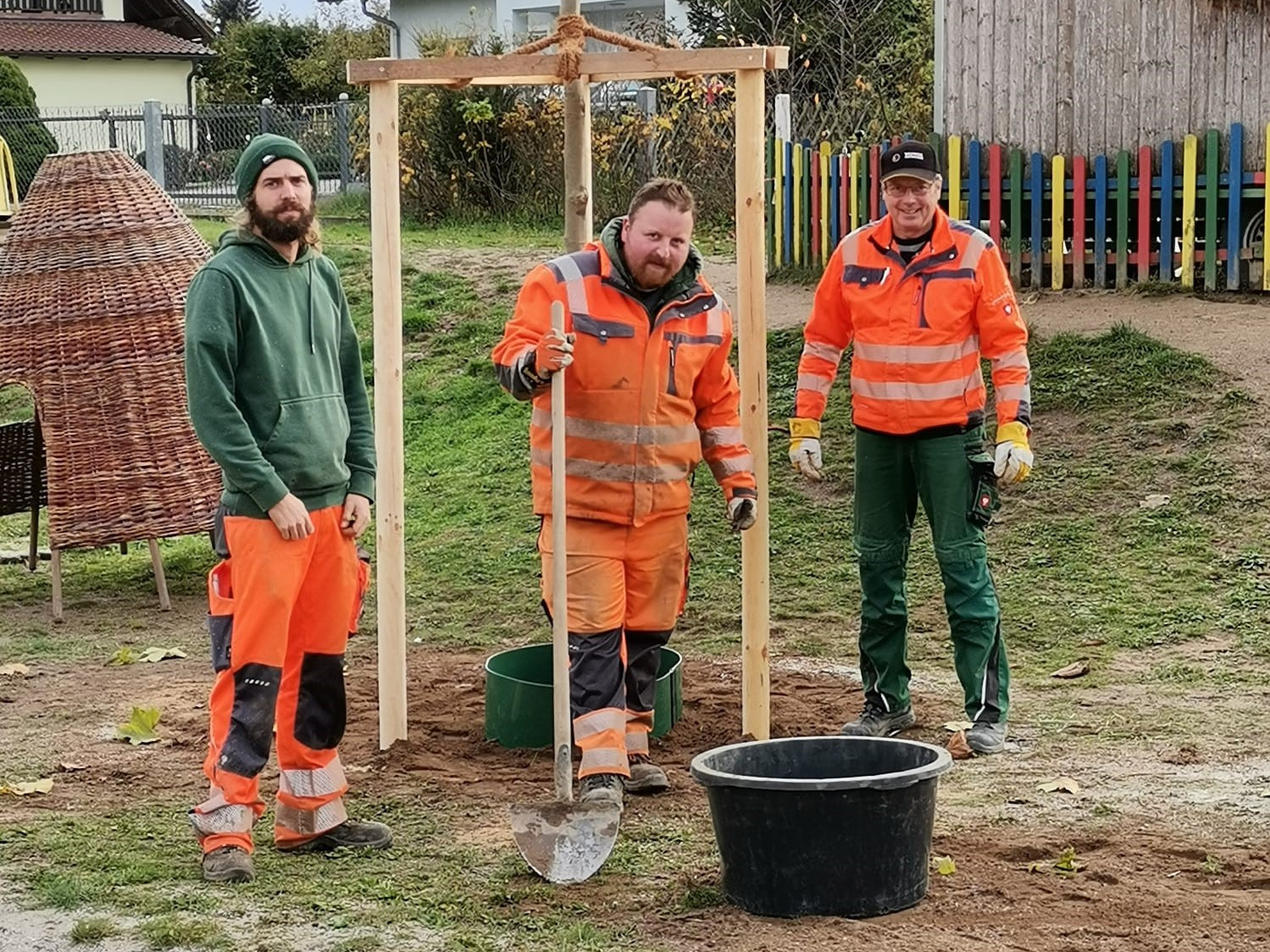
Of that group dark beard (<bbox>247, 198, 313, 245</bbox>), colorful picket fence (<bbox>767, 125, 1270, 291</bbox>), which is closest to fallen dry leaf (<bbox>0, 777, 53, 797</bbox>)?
dark beard (<bbox>247, 198, 313, 245</bbox>)

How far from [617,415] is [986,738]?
1759 millimetres

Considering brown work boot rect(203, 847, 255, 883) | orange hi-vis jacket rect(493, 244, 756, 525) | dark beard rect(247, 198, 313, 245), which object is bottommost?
brown work boot rect(203, 847, 255, 883)

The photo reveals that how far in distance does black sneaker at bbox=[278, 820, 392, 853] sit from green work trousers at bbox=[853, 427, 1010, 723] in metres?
2.08

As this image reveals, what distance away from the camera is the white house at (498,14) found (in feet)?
116

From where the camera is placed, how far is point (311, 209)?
217 inches

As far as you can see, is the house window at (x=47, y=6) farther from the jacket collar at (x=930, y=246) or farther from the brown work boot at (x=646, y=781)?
the brown work boot at (x=646, y=781)

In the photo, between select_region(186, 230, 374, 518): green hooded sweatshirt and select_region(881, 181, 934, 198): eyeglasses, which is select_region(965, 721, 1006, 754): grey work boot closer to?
select_region(881, 181, 934, 198): eyeglasses

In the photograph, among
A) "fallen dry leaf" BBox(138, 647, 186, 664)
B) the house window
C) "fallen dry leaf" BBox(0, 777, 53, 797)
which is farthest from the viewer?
the house window

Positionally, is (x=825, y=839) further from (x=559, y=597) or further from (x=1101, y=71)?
(x=1101, y=71)

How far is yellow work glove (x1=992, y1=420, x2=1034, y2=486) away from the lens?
6648 millimetres

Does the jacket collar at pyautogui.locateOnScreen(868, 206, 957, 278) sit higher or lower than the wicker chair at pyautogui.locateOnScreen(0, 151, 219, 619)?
higher

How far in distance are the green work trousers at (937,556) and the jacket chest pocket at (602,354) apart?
1149 mm

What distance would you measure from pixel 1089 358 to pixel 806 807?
24.4 ft

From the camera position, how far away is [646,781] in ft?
20.4
